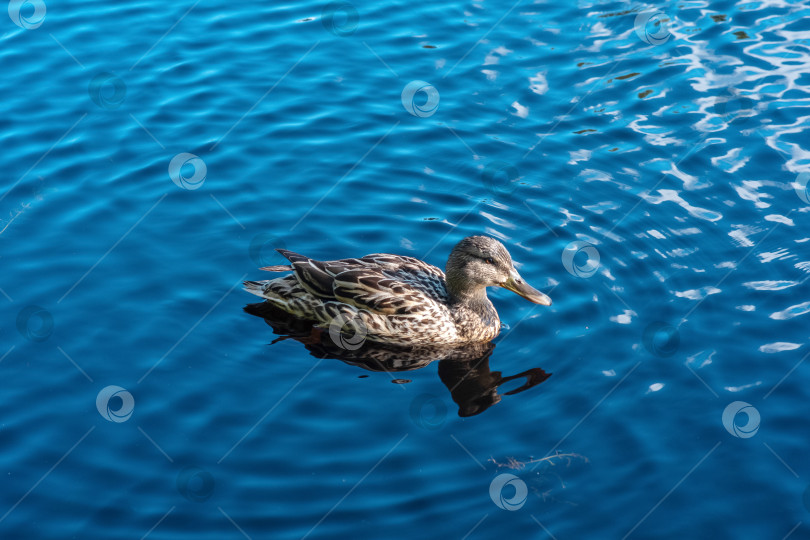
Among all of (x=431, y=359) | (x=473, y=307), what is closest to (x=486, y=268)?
(x=473, y=307)

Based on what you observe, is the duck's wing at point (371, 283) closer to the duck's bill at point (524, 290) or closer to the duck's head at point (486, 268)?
the duck's head at point (486, 268)

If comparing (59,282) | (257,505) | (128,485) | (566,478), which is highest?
(59,282)

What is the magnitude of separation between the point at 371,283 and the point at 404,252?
1.13 meters

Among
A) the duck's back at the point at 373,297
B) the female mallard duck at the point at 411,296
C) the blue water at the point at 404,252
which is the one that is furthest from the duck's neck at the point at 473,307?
the blue water at the point at 404,252

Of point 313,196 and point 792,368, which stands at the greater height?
point 313,196

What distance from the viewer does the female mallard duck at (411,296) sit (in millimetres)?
8578

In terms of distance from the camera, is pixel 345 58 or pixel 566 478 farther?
pixel 345 58

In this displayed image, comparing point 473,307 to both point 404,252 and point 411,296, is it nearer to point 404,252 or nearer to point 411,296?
point 411,296

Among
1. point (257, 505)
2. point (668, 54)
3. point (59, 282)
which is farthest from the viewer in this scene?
point (668, 54)

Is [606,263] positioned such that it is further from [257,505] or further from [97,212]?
[97,212]

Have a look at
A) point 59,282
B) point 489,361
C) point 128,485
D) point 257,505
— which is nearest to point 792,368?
point 489,361

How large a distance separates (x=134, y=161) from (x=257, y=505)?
5.44m

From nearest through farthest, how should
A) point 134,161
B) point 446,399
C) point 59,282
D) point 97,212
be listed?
point 446,399 < point 59,282 < point 97,212 < point 134,161

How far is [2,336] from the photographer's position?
828cm
